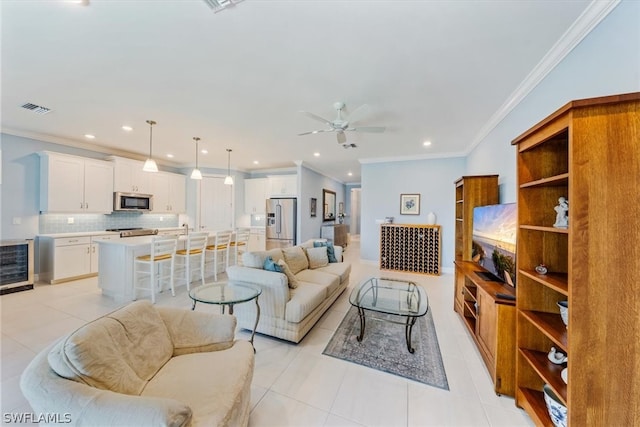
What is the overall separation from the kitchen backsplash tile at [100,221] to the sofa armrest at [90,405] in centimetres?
540

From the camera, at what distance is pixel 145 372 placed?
1.28m

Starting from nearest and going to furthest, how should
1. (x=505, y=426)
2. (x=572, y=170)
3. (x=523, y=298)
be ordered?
(x=572, y=170)
(x=505, y=426)
(x=523, y=298)

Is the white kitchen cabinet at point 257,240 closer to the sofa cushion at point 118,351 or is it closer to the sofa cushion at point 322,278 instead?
the sofa cushion at point 322,278

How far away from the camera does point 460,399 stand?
1773 mm

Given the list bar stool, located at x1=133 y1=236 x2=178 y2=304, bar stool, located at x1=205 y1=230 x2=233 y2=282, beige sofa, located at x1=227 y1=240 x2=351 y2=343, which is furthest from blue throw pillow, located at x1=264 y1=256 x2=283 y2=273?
bar stool, located at x1=205 y1=230 x2=233 y2=282

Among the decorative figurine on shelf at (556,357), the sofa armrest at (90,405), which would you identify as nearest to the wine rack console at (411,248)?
the decorative figurine on shelf at (556,357)

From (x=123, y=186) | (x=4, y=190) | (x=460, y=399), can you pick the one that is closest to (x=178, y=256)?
(x=123, y=186)

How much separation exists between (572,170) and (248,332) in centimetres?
302

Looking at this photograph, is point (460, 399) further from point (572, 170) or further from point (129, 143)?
point (129, 143)

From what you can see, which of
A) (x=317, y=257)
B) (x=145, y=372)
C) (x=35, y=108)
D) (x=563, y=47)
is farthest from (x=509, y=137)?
(x=35, y=108)

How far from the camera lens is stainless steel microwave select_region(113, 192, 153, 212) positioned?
5199 millimetres

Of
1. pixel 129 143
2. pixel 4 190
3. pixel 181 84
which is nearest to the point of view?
pixel 181 84

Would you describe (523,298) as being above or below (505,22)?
below

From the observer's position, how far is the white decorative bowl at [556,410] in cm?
134
